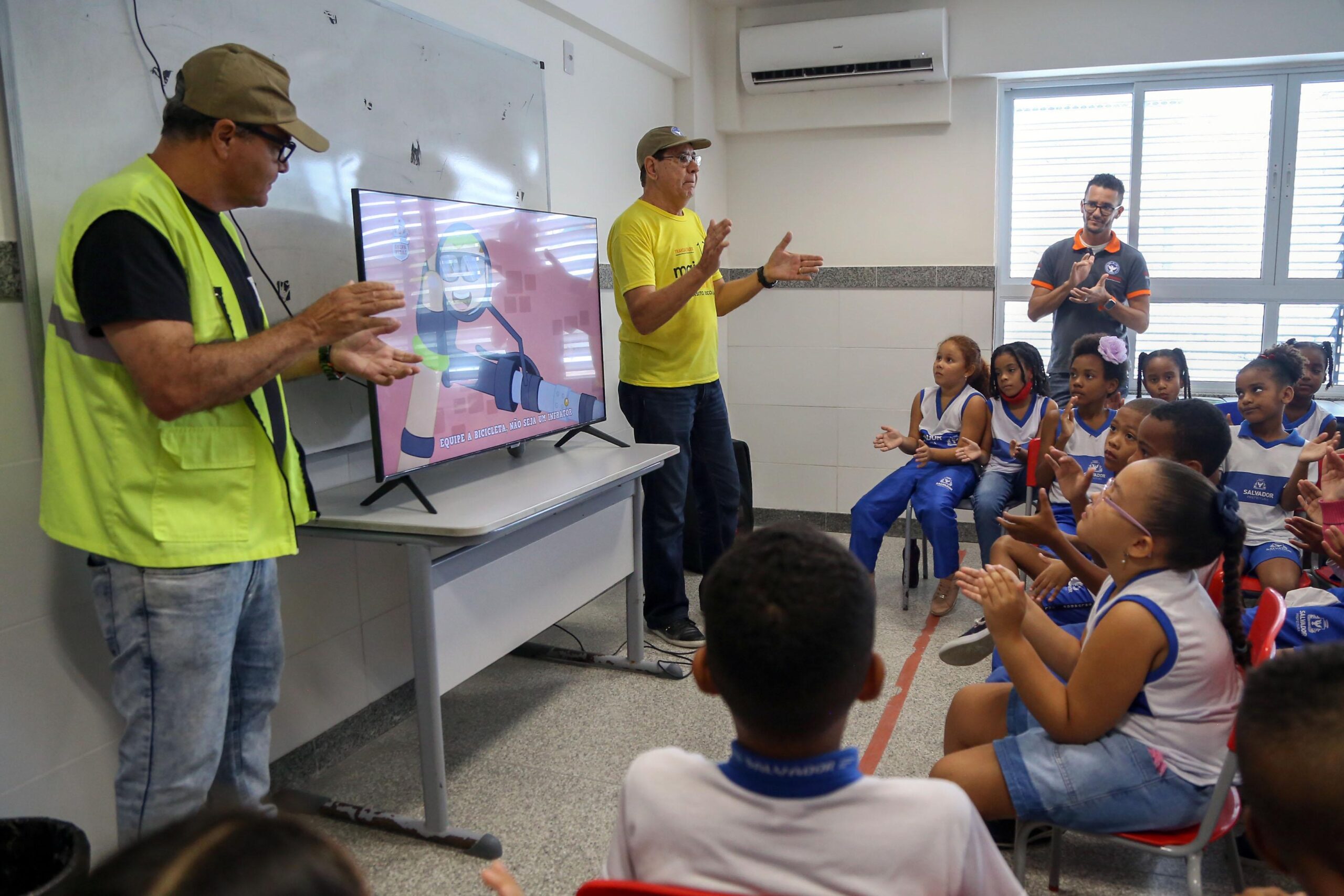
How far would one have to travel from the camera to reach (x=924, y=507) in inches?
150

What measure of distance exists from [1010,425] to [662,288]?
1.59 meters

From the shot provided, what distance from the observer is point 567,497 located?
8.14 ft

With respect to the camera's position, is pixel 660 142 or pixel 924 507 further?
pixel 924 507

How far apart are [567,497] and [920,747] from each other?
1.23m

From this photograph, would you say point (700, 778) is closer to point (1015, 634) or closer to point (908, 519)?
point (1015, 634)

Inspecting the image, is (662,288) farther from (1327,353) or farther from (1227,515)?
(1327,353)

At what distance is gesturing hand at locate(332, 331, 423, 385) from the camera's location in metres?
2.00

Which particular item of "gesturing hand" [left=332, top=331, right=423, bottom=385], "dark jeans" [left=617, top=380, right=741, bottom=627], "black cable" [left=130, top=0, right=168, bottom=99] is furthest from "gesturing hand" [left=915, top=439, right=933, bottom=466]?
"black cable" [left=130, top=0, right=168, bottom=99]

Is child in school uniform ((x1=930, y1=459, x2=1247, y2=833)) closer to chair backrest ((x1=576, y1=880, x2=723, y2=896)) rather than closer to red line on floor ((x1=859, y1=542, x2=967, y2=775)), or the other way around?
red line on floor ((x1=859, y1=542, x2=967, y2=775))

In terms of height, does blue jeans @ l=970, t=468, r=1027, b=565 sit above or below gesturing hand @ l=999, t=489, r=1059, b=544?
below

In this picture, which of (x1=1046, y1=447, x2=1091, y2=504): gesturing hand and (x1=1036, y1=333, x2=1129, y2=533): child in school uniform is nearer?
(x1=1046, y1=447, x2=1091, y2=504): gesturing hand

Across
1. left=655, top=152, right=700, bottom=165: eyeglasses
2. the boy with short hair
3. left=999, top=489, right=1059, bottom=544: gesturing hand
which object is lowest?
left=999, top=489, right=1059, bottom=544: gesturing hand

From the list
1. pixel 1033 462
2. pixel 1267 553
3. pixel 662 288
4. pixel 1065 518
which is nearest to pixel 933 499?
pixel 1033 462

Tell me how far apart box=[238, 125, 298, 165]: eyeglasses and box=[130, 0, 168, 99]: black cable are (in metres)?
0.43
